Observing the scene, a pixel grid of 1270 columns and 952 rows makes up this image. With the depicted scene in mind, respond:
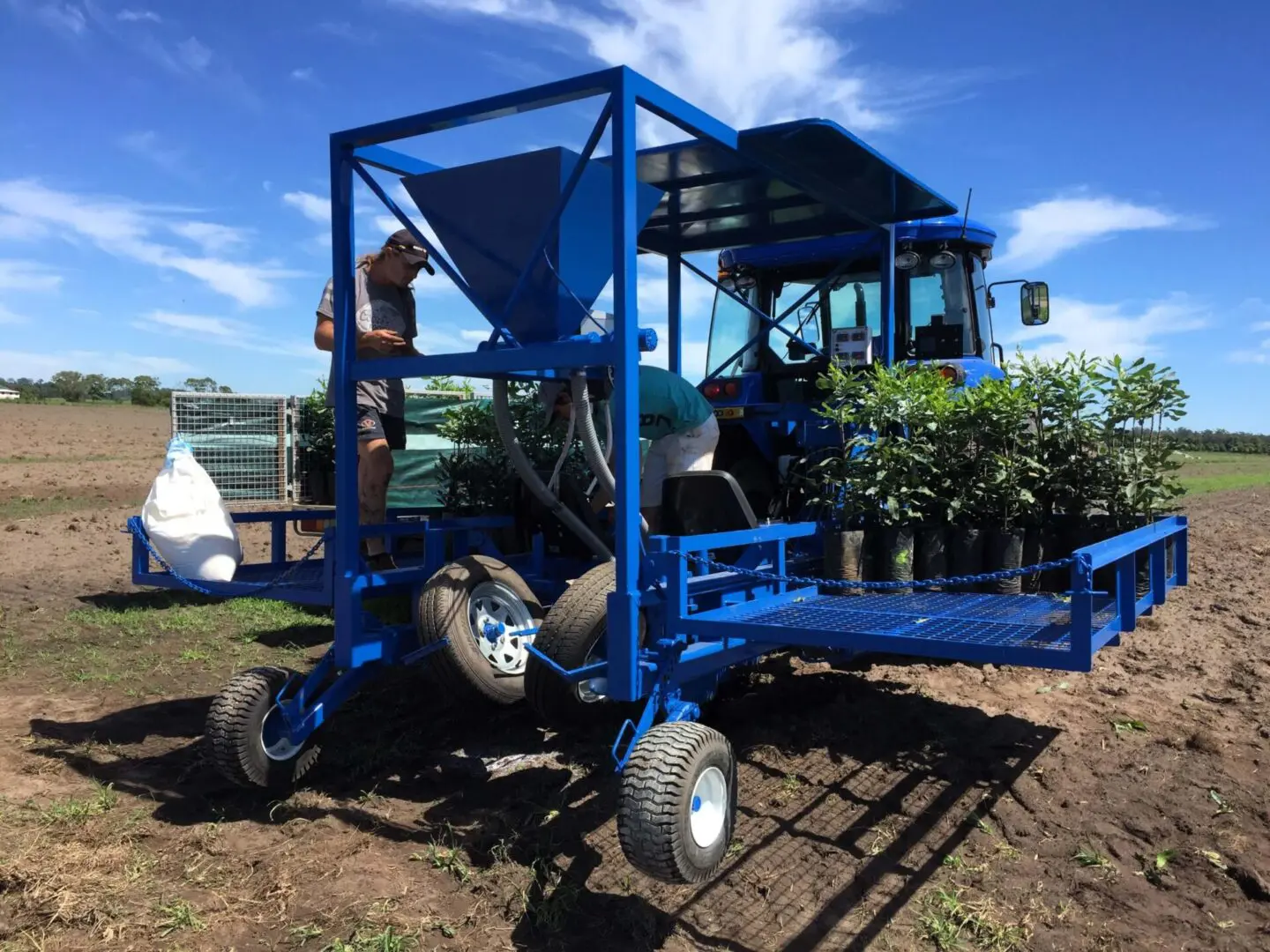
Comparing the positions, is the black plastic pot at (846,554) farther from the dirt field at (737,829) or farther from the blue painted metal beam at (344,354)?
the blue painted metal beam at (344,354)

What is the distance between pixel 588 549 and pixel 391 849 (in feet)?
6.59

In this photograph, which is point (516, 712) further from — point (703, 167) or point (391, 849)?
point (703, 167)

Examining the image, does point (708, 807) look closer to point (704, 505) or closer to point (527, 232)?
point (704, 505)

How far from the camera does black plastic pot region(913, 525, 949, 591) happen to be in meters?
4.61

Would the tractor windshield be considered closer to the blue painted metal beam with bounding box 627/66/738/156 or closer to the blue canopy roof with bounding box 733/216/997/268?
the blue canopy roof with bounding box 733/216/997/268

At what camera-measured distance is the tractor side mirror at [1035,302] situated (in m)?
6.71

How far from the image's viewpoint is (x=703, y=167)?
5.06 metres

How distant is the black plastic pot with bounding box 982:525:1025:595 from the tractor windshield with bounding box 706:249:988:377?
2252 millimetres

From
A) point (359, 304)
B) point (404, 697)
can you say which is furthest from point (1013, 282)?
point (404, 697)

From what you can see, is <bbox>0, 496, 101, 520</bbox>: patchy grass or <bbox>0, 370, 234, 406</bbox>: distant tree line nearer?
<bbox>0, 496, 101, 520</bbox>: patchy grass

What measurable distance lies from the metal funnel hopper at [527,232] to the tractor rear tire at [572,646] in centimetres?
114

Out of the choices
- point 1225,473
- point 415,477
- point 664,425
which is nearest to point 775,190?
point 664,425

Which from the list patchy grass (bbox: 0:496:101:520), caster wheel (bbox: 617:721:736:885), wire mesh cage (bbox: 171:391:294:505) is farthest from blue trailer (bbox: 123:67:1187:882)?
patchy grass (bbox: 0:496:101:520)

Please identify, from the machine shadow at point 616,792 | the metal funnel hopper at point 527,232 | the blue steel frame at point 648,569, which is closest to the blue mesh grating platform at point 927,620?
the blue steel frame at point 648,569
